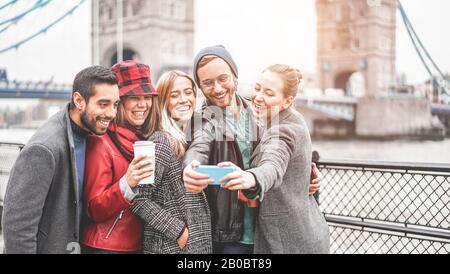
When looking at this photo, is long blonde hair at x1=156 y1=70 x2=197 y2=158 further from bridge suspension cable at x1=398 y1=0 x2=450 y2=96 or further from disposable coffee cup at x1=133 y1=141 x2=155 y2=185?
bridge suspension cable at x1=398 y1=0 x2=450 y2=96

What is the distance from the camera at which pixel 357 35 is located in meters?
4.71

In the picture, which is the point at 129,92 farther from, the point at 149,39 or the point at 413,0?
the point at 149,39

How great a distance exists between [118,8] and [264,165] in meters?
2.55

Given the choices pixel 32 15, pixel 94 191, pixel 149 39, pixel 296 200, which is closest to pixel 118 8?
pixel 149 39

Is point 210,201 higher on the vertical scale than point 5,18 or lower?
lower

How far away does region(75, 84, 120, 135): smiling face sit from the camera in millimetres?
1527

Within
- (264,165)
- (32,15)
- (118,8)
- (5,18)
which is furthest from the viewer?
(118,8)

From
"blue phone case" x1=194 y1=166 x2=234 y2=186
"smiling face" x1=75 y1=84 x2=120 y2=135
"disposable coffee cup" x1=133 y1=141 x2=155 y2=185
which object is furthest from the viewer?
"smiling face" x1=75 y1=84 x2=120 y2=135

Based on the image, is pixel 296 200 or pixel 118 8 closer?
pixel 296 200

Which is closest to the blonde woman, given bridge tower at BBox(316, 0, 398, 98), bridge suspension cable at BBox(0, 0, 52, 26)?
bridge suspension cable at BBox(0, 0, 52, 26)

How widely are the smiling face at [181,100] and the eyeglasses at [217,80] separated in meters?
0.06

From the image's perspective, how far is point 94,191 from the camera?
5.14 ft

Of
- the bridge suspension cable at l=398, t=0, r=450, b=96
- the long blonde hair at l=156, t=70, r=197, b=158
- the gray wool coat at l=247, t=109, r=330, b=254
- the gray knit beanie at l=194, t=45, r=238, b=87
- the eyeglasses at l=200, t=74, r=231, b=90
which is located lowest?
the gray wool coat at l=247, t=109, r=330, b=254

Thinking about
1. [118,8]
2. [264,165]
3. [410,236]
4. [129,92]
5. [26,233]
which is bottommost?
[410,236]
